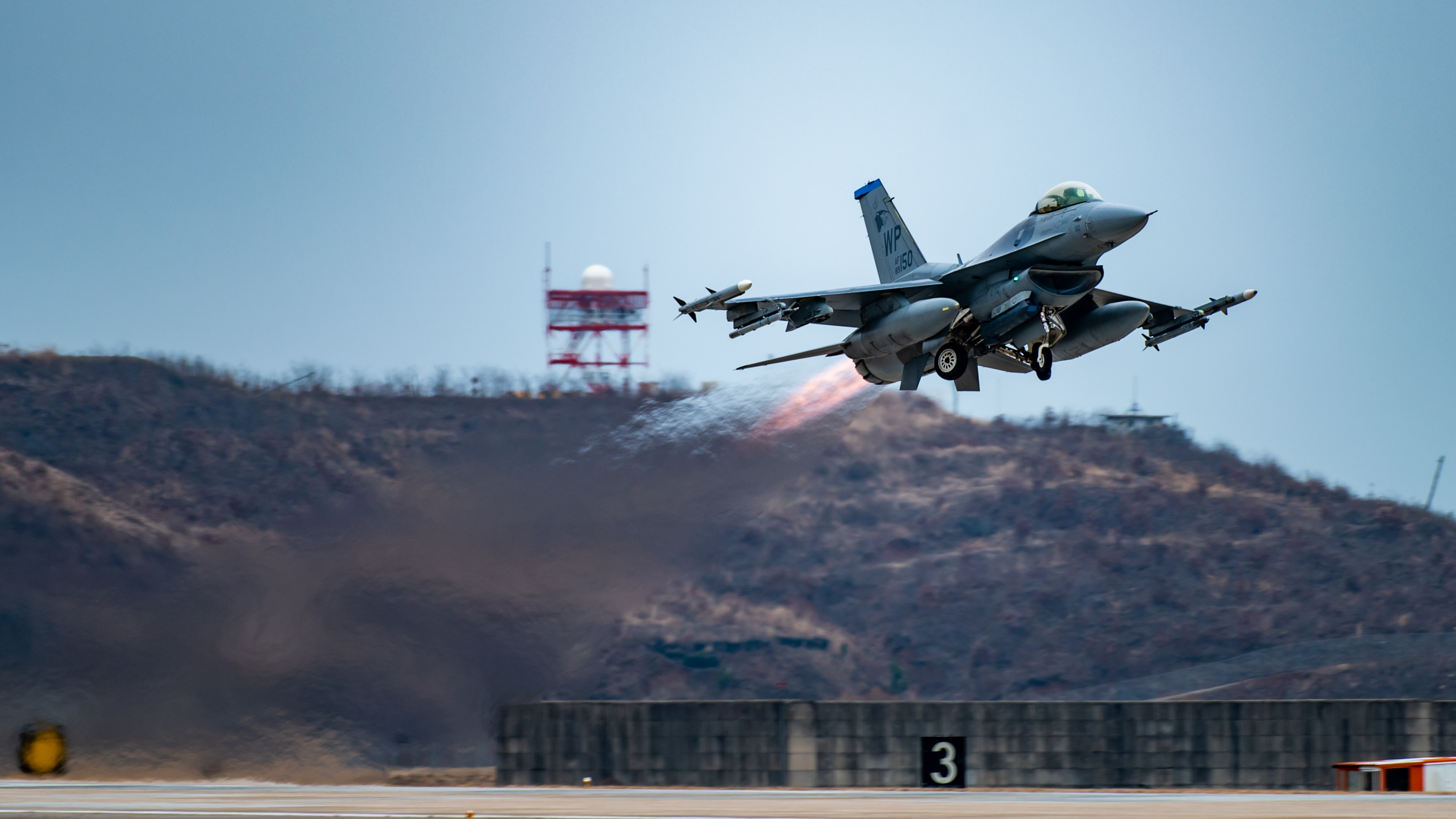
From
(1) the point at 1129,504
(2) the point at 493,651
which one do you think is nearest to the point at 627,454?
(2) the point at 493,651

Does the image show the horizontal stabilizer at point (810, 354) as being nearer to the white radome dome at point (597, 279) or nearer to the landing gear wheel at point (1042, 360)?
the landing gear wheel at point (1042, 360)

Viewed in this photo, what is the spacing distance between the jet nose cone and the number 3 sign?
13.0 m

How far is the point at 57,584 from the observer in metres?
38.3

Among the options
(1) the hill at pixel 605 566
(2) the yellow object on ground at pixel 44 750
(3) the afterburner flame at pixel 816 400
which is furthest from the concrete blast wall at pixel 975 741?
(3) the afterburner flame at pixel 816 400

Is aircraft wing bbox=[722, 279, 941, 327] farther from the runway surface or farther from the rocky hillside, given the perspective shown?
the rocky hillside

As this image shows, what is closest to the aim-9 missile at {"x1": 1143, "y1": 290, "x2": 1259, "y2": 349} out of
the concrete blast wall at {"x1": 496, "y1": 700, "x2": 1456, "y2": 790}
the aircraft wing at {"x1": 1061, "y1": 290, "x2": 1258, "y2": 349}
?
the aircraft wing at {"x1": 1061, "y1": 290, "x2": 1258, "y2": 349}

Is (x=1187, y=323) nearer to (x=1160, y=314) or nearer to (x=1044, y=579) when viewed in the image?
(x=1160, y=314)

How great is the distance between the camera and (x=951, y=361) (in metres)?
29.7

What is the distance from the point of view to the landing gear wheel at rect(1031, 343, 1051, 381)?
28781 mm

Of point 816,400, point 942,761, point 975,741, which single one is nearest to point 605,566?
point 816,400

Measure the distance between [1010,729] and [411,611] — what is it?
15163 mm

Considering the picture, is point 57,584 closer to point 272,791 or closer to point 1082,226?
point 272,791

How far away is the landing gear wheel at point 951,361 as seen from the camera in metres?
29.7

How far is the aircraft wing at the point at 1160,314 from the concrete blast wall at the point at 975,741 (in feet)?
28.2
